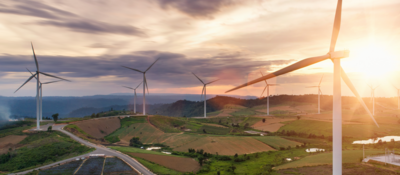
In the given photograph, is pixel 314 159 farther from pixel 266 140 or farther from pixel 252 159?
pixel 266 140

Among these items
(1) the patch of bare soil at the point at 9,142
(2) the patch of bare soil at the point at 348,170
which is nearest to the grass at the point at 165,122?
(1) the patch of bare soil at the point at 9,142

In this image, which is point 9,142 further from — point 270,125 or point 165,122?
Answer: point 270,125

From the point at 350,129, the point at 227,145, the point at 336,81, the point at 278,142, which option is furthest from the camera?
the point at 350,129

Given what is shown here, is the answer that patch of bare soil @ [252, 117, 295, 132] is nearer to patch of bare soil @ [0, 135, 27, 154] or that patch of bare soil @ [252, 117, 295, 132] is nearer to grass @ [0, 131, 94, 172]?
grass @ [0, 131, 94, 172]

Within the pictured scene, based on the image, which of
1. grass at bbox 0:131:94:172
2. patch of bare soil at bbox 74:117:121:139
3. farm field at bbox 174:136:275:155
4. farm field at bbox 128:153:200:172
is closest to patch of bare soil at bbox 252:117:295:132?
farm field at bbox 174:136:275:155

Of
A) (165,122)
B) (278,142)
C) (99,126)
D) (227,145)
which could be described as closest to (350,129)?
(278,142)

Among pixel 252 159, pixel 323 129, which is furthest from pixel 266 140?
pixel 323 129
